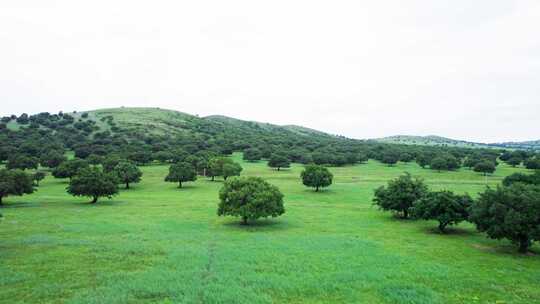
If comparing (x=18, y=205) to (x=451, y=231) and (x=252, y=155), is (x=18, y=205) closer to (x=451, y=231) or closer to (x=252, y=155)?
(x=451, y=231)

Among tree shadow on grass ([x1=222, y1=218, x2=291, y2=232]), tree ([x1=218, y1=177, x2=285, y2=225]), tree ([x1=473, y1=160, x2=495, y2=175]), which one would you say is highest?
tree ([x1=473, y1=160, x2=495, y2=175])

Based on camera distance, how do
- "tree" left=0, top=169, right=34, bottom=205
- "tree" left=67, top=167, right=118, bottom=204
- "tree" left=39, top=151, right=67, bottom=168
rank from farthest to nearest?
"tree" left=39, top=151, right=67, bottom=168, "tree" left=67, top=167, right=118, bottom=204, "tree" left=0, top=169, right=34, bottom=205

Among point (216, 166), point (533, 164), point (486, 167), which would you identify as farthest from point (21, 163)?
point (533, 164)

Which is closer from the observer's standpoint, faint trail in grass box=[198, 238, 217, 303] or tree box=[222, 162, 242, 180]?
faint trail in grass box=[198, 238, 217, 303]

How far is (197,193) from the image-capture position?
72438 millimetres

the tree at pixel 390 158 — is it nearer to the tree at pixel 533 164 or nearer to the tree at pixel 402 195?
the tree at pixel 533 164

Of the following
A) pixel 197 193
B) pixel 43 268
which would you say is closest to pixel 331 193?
pixel 197 193

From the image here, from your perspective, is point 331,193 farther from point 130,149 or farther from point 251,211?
point 130,149

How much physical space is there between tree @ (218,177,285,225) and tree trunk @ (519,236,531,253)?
27.3 metres

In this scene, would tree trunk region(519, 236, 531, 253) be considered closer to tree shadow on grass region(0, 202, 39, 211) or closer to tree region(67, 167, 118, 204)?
tree region(67, 167, 118, 204)

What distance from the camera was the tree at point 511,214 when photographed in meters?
30.5

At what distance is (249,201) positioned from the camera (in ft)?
145

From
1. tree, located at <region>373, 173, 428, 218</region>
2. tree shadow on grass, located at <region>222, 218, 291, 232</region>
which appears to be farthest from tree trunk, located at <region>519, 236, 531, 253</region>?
tree shadow on grass, located at <region>222, 218, 291, 232</region>

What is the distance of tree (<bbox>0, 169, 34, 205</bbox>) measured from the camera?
175 feet
